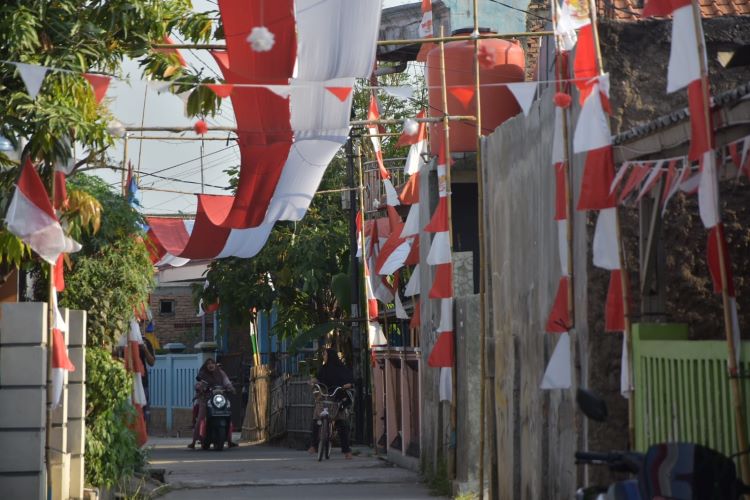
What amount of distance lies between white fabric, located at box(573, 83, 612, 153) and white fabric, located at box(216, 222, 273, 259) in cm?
891

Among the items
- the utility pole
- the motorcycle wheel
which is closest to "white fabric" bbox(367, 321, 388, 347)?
the utility pole

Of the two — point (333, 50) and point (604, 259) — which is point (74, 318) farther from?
point (604, 259)

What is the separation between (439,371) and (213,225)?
3544mm

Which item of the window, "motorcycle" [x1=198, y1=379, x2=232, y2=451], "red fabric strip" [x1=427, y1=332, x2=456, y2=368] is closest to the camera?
"red fabric strip" [x1=427, y1=332, x2=456, y2=368]

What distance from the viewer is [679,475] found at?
252 inches

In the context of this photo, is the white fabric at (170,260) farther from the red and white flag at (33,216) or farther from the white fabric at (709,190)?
the white fabric at (709,190)

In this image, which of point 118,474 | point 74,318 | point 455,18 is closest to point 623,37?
point 74,318

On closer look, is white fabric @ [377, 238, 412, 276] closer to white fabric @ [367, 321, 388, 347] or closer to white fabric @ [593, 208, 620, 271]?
white fabric @ [367, 321, 388, 347]

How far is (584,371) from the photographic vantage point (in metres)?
11.2

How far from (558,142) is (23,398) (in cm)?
513

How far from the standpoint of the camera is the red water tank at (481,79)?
779 inches

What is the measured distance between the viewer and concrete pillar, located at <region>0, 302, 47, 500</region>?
11828mm

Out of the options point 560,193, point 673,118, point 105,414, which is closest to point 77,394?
point 105,414

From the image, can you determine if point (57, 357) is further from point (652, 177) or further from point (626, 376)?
point (652, 177)
